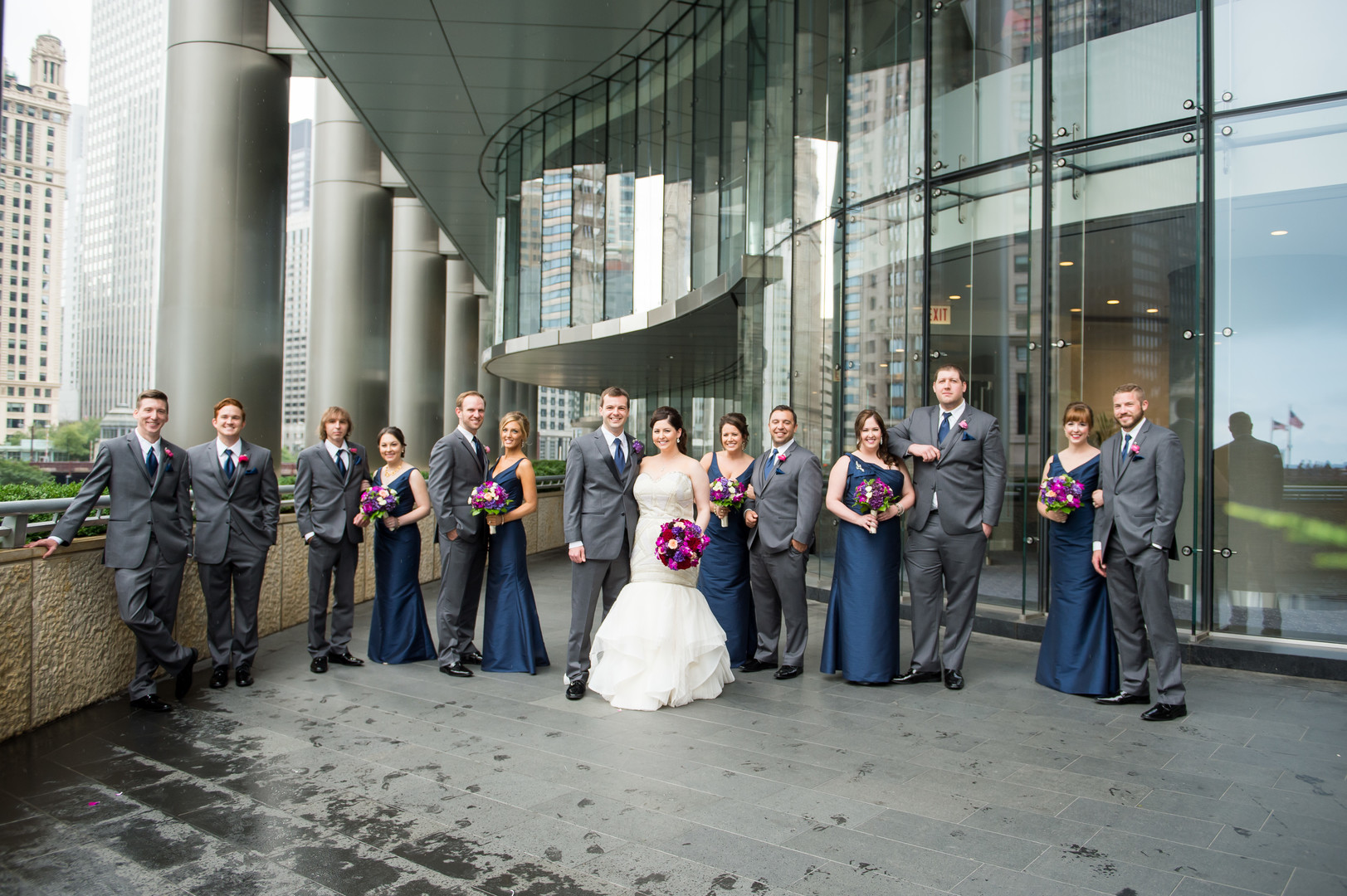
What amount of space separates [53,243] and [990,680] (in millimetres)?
29174

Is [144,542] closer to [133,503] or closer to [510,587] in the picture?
[133,503]

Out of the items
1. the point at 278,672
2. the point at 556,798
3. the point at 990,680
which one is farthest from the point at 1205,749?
the point at 278,672

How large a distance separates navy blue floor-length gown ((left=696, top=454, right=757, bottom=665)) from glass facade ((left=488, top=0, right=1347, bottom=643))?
3010 millimetres

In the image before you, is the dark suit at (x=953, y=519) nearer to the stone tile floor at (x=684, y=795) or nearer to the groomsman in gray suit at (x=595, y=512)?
the stone tile floor at (x=684, y=795)

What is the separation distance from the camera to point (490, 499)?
6.89 meters

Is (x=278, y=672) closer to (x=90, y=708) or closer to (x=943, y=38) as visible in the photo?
(x=90, y=708)

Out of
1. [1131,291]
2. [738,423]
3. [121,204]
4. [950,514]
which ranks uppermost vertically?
[121,204]

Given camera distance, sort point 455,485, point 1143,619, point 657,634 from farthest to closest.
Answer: point 455,485
point 657,634
point 1143,619

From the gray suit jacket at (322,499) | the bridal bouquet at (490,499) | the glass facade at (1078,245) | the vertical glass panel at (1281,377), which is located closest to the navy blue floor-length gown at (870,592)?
the bridal bouquet at (490,499)

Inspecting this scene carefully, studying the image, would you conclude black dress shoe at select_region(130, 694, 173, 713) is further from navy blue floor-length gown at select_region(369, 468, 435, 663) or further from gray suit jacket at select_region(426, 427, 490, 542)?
gray suit jacket at select_region(426, 427, 490, 542)

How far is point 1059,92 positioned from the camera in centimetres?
891

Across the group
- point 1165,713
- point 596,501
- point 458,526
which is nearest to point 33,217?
point 458,526

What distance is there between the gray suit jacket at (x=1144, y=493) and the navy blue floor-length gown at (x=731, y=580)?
2.53 meters

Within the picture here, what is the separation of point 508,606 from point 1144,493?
452cm
